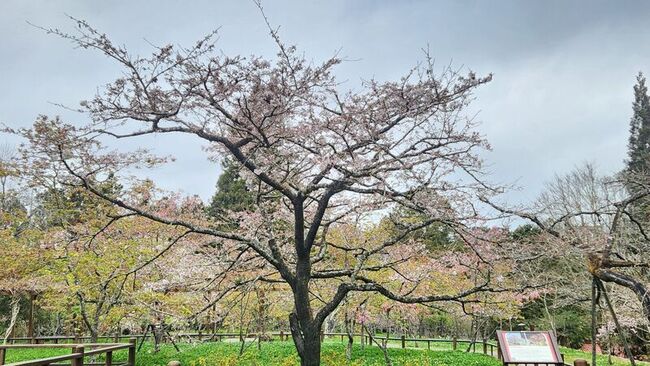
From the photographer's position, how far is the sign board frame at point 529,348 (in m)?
7.80

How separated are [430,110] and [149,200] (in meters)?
9.91

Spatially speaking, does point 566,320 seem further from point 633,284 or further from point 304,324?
point 633,284

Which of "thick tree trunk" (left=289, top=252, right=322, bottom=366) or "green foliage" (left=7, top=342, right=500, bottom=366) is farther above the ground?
"thick tree trunk" (left=289, top=252, right=322, bottom=366)

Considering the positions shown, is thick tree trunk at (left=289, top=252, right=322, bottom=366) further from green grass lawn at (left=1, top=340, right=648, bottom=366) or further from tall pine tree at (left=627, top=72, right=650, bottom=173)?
tall pine tree at (left=627, top=72, right=650, bottom=173)

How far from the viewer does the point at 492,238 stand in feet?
20.1

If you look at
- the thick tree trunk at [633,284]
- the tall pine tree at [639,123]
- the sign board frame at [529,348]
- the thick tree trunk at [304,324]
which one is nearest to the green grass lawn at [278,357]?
the sign board frame at [529,348]

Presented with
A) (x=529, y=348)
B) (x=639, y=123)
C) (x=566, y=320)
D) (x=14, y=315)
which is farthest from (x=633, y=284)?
(x=639, y=123)

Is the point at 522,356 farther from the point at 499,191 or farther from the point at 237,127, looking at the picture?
the point at 237,127

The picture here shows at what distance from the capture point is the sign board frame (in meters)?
7.80

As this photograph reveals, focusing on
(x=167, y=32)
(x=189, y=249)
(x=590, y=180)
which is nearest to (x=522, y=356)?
(x=189, y=249)

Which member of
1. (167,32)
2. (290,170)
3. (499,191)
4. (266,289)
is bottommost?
(266,289)

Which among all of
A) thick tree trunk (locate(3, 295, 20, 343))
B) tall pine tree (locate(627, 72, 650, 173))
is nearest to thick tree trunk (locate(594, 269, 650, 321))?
thick tree trunk (locate(3, 295, 20, 343))

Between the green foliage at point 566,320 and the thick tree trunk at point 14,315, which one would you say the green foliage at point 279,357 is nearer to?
the thick tree trunk at point 14,315

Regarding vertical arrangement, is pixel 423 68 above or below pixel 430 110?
above
